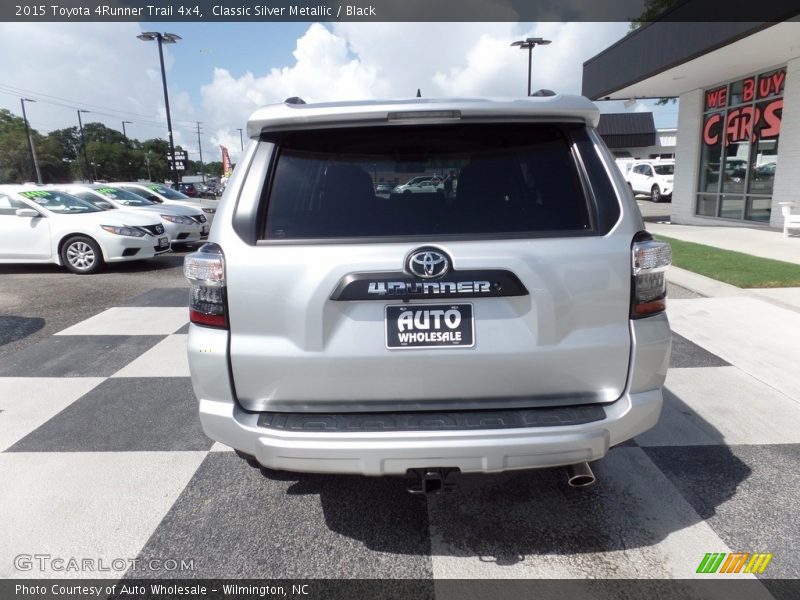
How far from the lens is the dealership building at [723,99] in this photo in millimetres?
11352

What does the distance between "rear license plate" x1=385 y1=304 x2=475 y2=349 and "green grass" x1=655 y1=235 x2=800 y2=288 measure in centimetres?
680

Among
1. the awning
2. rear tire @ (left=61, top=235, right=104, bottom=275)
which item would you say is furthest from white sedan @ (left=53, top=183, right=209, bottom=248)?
the awning

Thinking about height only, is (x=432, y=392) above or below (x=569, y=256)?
below

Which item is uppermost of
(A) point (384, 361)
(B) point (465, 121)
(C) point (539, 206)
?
(B) point (465, 121)

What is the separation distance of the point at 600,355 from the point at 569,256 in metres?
0.41

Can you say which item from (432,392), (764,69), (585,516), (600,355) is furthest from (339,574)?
(764,69)

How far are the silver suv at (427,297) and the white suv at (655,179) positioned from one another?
1057 inches

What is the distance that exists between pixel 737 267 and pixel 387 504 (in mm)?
7989

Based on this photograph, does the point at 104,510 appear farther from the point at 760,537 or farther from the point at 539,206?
the point at 760,537

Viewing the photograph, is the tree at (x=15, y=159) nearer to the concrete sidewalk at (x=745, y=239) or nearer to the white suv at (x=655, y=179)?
the white suv at (x=655, y=179)

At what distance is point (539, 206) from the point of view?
90.5 inches

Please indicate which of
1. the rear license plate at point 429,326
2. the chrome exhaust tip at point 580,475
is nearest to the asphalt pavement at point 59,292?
the rear license plate at point 429,326

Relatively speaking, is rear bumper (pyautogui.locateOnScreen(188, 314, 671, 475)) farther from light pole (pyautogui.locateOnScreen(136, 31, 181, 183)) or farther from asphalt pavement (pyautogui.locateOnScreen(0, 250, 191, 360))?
light pole (pyautogui.locateOnScreen(136, 31, 181, 183))

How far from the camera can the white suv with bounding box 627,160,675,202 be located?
2612 centimetres
